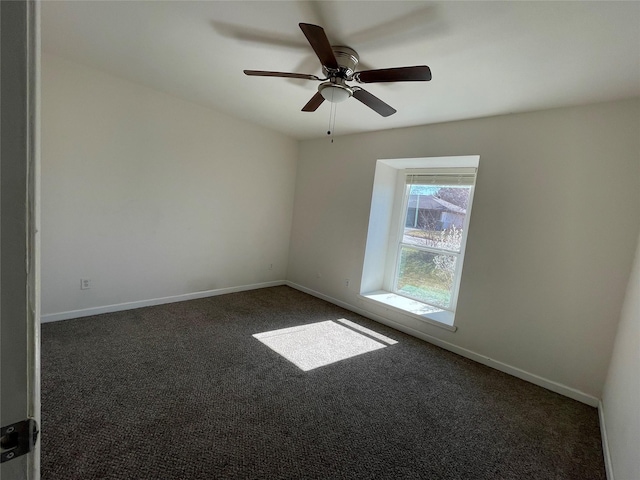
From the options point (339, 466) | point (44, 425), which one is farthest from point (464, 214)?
point (44, 425)

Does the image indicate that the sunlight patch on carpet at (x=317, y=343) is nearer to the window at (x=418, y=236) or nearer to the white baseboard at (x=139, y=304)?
the window at (x=418, y=236)

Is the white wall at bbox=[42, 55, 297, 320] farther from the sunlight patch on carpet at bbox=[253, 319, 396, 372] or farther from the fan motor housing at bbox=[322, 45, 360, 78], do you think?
the fan motor housing at bbox=[322, 45, 360, 78]

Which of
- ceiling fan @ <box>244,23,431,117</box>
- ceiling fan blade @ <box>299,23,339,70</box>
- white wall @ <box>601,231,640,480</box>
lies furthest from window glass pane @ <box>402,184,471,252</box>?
ceiling fan blade @ <box>299,23,339,70</box>

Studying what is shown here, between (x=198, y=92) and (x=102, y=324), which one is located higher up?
(x=198, y=92)

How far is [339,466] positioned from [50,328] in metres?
2.99

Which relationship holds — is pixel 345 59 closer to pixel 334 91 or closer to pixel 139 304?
pixel 334 91

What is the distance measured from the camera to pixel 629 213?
2309mm

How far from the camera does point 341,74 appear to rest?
2094mm

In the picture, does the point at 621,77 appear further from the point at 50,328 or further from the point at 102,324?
the point at 50,328

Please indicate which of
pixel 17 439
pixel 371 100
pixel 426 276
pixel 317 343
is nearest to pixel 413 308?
pixel 426 276

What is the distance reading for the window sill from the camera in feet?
11.2

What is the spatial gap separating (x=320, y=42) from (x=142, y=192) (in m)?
2.73

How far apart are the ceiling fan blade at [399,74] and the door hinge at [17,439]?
209 cm

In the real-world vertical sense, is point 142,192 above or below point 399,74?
below
